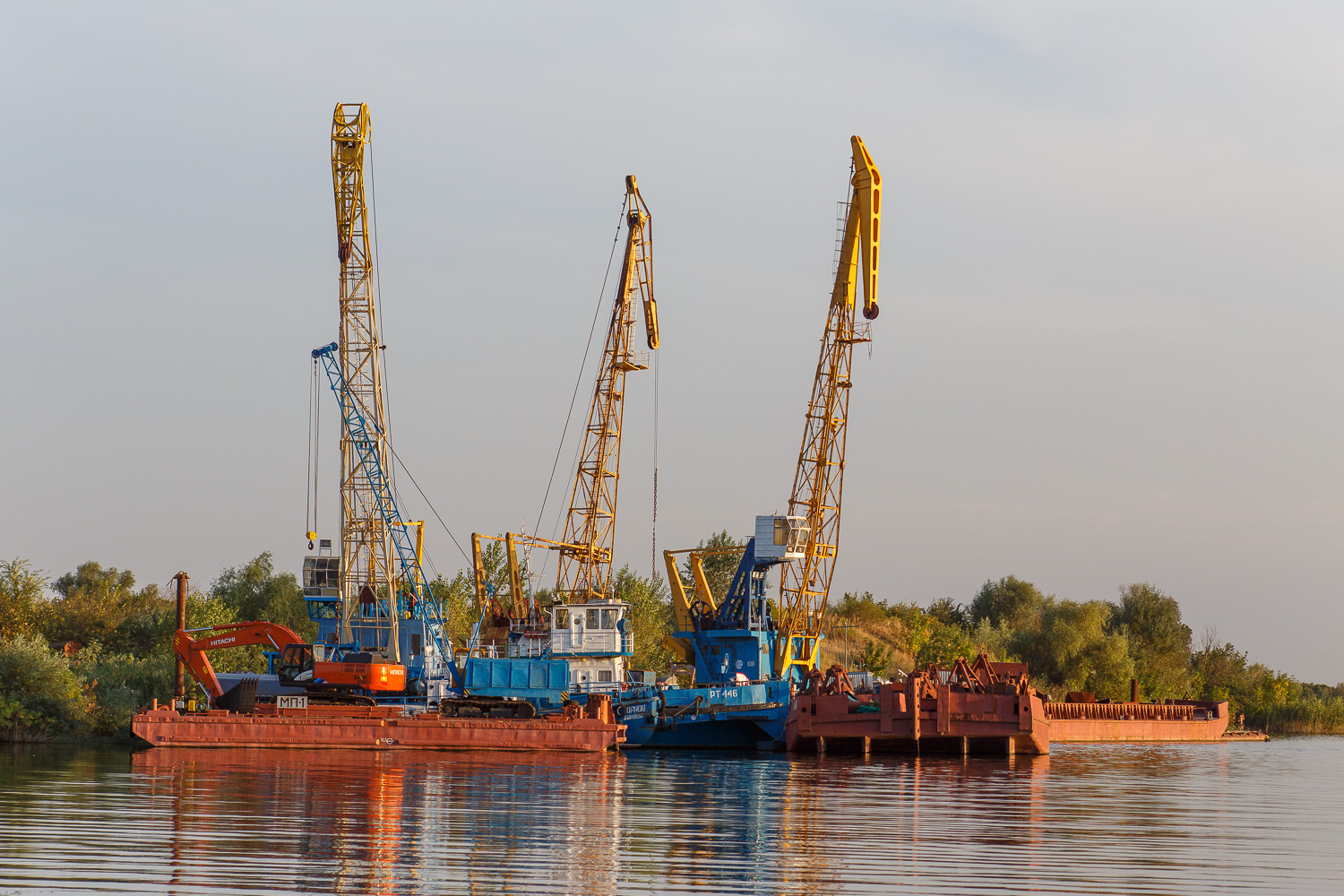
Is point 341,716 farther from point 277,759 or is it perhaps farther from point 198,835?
point 198,835

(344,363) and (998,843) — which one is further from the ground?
(344,363)

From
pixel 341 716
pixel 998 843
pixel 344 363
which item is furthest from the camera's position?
pixel 344 363

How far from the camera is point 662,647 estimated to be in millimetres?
111375

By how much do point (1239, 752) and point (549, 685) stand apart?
3980 centimetres

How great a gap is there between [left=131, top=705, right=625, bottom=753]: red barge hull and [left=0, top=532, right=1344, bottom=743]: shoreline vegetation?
33.7 feet

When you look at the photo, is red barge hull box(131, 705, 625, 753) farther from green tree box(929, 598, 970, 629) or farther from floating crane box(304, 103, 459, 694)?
green tree box(929, 598, 970, 629)

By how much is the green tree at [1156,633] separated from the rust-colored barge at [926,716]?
Result: 239 feet

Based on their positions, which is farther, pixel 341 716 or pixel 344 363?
pixel 344 363

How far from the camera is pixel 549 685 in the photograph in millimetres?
65688

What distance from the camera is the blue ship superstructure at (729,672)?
66.1 meters

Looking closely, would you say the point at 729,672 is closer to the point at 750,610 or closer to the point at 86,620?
the point at 750,610

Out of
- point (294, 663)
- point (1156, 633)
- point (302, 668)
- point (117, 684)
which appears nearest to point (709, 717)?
point (302, 668)

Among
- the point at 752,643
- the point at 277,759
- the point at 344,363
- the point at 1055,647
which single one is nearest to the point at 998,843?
the point at 277,759

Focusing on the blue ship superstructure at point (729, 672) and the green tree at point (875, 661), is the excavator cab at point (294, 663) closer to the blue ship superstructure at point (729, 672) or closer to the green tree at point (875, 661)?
the blue ship superstructure at point (729, 672)
